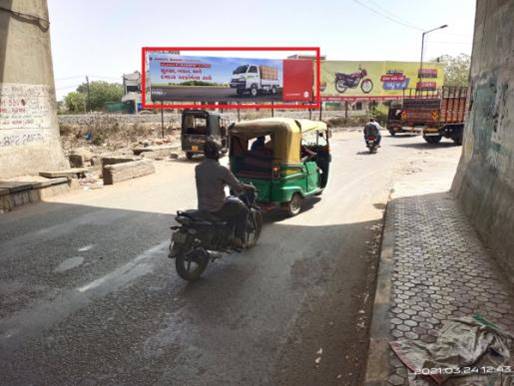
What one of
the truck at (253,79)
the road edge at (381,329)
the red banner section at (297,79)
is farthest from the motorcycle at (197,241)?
the red banner section at (297,79)

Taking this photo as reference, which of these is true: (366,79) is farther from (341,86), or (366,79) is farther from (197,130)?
(197,130)

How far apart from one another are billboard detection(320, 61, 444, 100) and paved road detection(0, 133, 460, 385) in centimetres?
3571

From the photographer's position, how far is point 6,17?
10047mm

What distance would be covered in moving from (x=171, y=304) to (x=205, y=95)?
1102 inches

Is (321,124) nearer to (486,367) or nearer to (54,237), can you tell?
(54,237)

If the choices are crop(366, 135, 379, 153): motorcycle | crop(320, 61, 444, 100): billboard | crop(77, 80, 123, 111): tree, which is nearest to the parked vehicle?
crop(366, 135, 379, 153): motorcycle

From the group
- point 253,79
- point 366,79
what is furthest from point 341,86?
point 253,79

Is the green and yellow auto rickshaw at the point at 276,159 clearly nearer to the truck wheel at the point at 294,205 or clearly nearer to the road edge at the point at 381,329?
the truck wheel at the point at 294,205

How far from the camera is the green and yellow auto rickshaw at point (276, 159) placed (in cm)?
784

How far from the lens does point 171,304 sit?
15.0 ft

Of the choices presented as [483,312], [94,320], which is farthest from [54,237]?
[483,312]

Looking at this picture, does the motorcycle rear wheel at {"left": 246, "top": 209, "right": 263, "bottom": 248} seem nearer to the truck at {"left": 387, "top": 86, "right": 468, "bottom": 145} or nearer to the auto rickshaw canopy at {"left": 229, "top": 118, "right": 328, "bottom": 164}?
the auto rickshaw canopy at {"left": 229, "top": 118, "right": 328, "bottom": 164}

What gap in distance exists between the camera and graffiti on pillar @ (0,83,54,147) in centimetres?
1034

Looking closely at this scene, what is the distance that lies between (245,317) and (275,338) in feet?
1.64
